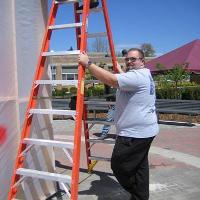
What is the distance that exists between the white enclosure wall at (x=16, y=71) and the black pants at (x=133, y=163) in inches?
45.1

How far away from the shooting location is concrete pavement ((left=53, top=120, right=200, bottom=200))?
→ 5988 mm

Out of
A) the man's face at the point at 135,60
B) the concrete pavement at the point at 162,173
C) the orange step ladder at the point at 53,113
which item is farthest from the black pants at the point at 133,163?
the concrete pavement at the point at 162,173

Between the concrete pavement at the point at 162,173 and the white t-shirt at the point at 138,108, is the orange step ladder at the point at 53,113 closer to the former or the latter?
the white t-shirt at the point at 138,108

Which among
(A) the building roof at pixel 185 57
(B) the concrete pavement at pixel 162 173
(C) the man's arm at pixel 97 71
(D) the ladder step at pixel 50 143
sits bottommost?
(B) the concrete pavement at pixel 162 173

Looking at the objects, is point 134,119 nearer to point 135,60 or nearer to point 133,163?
point 133,163

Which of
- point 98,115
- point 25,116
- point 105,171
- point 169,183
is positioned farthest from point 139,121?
point 98,115

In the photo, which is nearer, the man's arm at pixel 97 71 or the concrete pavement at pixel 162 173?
the man's arm at pixel 97 71

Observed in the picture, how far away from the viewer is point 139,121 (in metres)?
4.68

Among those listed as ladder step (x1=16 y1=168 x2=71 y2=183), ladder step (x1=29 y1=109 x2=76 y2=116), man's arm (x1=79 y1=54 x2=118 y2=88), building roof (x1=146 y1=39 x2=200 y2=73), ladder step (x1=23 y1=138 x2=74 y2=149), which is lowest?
ladder step (x1=16 y1=168 x2=71 y2=183)

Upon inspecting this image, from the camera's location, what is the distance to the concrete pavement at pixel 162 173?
5.99 m

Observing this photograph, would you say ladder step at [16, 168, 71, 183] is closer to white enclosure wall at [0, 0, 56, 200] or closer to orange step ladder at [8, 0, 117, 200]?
orange step ladder at [8, 0, 117, 200]

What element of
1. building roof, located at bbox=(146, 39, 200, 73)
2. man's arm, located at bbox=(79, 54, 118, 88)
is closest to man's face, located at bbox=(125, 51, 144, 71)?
man's arm, located at bbox=(79, 54, 118, 88)

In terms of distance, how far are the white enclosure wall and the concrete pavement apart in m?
1.19

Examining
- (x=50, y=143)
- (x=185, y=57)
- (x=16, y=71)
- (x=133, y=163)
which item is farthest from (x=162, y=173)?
(x=185, y=57)
